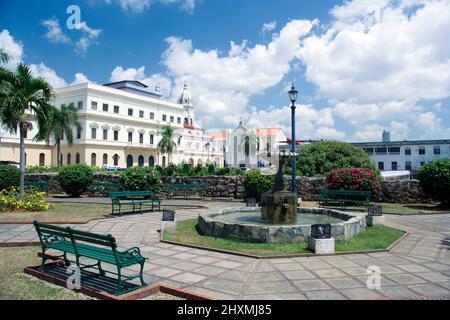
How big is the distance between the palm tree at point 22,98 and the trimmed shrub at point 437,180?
15867mm

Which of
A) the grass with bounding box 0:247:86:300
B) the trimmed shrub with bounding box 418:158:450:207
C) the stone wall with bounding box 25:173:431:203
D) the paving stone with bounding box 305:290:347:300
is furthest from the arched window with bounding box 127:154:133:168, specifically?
the paving stone with bounding box 305:290:347:300

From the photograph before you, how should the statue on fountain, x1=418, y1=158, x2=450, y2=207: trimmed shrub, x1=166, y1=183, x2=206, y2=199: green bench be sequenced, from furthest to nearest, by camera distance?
1. x1=166, y1=183, x2=206, y2=199: green bench
2. x1=418, y1=158, x2=450, y2=207: trimmed shrub
3. the statue on fountain

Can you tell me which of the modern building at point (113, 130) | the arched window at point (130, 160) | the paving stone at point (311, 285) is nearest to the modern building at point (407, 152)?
the modern building at point (113, 130)

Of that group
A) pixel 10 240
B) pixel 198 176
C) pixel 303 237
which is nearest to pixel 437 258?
pixel 303 237

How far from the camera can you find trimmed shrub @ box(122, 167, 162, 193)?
16828mm

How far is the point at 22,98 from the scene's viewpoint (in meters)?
12.5

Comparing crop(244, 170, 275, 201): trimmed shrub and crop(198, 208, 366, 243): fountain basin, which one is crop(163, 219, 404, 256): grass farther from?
crop(244, 170, 275, 201): trimmed shrub

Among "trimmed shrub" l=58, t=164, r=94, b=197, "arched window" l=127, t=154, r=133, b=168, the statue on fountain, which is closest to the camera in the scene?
the statue on fountain

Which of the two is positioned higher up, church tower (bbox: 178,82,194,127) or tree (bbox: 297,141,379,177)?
church tower (bbox: 178,82,194,127)

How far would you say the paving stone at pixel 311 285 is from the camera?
178 inches

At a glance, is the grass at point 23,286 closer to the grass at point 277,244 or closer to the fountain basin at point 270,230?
the grass at point 277,244

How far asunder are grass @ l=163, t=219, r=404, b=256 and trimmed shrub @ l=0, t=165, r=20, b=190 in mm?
12174

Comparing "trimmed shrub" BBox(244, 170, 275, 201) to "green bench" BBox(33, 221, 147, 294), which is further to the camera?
"trimmed shrub" BBox(244, 170, 275, 201)

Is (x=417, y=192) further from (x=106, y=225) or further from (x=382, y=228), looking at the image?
(x=106, y=225)
